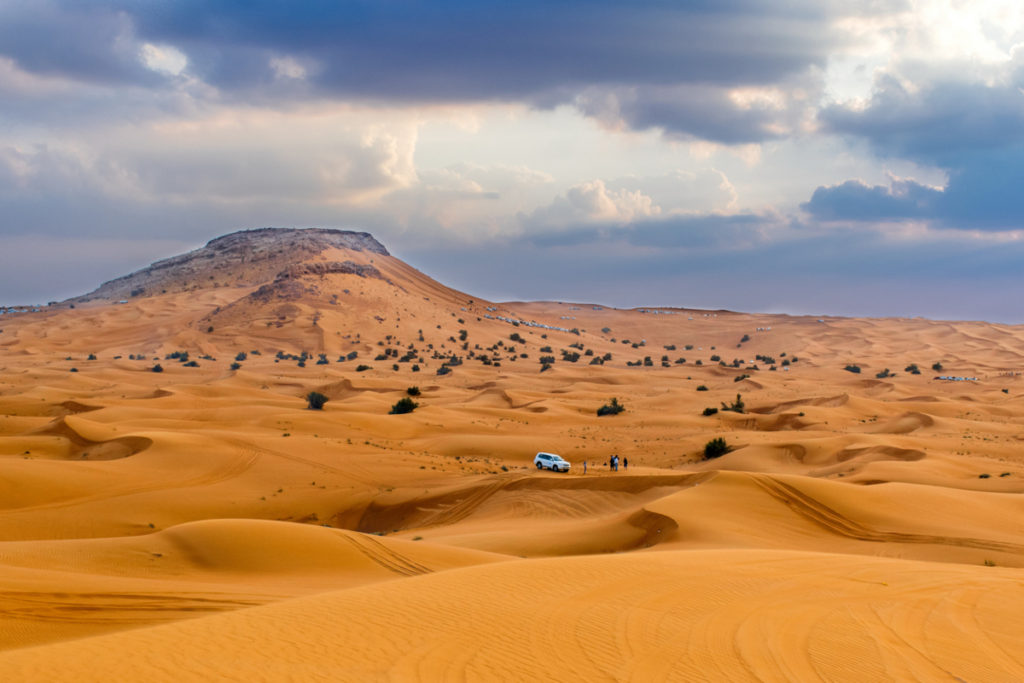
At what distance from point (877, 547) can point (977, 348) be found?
277 ft

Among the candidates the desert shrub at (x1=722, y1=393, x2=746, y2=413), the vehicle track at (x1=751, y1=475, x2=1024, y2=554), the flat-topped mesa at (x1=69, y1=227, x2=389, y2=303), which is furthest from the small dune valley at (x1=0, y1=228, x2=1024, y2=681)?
the flat-topped mesa at (x1=69, y1=227, x2=389, y2=303)

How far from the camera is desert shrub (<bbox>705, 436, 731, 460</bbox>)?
34.0 meters

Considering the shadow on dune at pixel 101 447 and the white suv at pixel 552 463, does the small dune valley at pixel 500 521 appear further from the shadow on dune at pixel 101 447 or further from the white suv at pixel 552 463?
the white suv at pixel 552 463

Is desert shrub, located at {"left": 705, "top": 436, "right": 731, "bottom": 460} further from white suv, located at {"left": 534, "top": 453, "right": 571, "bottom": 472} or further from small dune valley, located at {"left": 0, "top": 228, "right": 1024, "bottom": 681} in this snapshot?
white suv, located at {"left": 534, "top": 453, "right": 571, "bottom": 472}

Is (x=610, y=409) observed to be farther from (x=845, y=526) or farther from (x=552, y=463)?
(x=845, y=526)

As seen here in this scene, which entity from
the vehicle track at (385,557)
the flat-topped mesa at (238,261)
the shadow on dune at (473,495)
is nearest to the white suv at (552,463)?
the shadow on dune at (473,495)

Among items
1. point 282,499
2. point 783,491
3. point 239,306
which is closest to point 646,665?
point 783,491

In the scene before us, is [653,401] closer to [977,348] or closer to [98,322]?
[977,348]

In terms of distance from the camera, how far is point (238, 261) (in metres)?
122

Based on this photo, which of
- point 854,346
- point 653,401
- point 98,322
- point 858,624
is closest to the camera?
point 858,624

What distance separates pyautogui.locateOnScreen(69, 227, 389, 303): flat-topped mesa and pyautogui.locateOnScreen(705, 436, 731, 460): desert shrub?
267 feet

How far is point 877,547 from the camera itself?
59.8 feet

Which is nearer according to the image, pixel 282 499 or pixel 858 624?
pixel 858 624

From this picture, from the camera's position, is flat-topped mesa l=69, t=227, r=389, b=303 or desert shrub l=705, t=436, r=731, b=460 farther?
flat-topped mesa l=69, t=227, r=389, b=303
